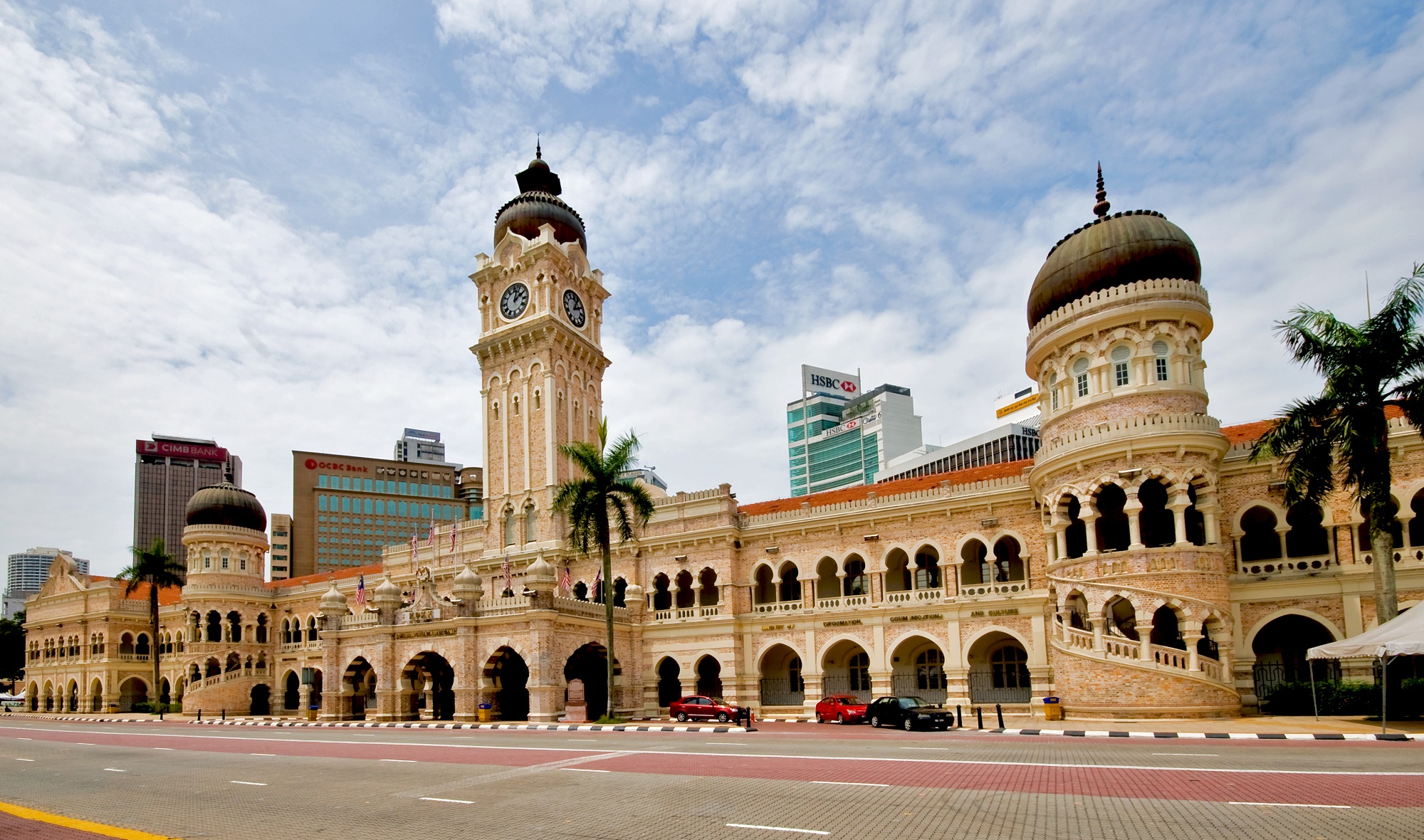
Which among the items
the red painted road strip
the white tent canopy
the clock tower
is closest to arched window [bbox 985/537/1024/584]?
the white tent canopy

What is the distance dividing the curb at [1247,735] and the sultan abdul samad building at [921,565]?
181 inches

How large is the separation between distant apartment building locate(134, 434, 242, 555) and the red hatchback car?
155378 millimetres

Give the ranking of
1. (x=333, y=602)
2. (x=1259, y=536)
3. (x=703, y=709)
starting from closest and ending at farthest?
1. (x=1259, y=536)
2. (x=703, y=709)
3. (x=333, y=602)

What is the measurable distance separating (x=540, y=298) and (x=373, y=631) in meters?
18.3

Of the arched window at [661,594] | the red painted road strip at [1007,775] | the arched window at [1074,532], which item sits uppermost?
the arched window at [1074,532]

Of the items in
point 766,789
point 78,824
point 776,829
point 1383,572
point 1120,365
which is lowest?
point 766,789

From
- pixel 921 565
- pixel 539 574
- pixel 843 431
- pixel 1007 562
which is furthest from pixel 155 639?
pixel 843 431

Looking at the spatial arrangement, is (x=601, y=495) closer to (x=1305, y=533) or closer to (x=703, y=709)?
(x=703, y=709)

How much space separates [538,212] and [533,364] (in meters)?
8.86

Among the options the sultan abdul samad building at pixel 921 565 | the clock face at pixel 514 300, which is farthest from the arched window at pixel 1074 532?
the clock face at pixel 514 300

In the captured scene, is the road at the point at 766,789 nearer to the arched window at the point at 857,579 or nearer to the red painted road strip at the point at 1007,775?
the red painted road strip at the point at 1007,775

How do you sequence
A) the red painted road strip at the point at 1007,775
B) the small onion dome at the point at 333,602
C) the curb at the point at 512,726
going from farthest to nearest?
the small onion dome at the point at 333,602, the curb at the point at 512,726, the red painted road strip at the point at 1007,775

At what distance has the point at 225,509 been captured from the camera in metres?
61.2

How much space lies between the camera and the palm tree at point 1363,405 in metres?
24.7
